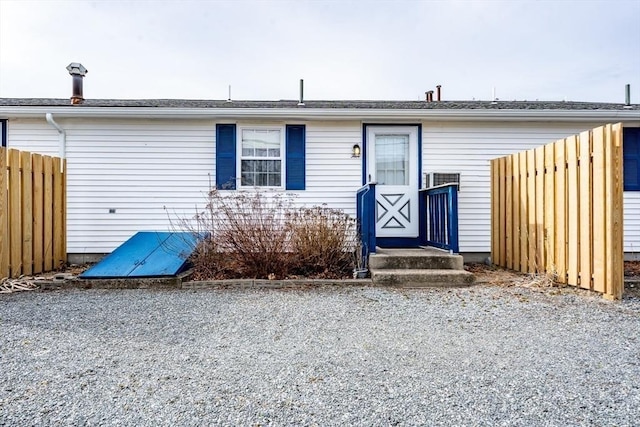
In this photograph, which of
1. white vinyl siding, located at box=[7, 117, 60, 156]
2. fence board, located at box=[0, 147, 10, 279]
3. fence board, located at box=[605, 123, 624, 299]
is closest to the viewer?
fence board, located at box=[605, 123, 624, 299]

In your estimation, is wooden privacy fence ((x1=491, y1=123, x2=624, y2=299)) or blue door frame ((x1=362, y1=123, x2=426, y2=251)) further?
blue door frame ((x1=362, y1=123, x2=426, y2=251))

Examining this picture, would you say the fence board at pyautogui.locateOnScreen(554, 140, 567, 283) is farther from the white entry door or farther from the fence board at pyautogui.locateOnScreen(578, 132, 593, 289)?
the white entry door

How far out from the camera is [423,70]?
14531 mm

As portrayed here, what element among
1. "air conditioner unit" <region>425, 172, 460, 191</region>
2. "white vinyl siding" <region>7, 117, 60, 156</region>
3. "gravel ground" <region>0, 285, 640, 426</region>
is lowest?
"gravel ground" <region>0, 285, 640, 426</region>

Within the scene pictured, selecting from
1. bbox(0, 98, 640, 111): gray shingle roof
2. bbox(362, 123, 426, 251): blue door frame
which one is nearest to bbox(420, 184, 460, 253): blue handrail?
bbox(362, 123, 426, 251): blue door frame

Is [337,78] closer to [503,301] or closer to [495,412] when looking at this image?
[503,301]

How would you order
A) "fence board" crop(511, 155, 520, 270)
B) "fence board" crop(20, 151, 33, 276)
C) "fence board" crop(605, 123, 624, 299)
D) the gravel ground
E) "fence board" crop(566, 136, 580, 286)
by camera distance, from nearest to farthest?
1. the gravel ground
2. "fence board" crop(605, 123, 624, 299)
3. "fence board" crop(566, 136, 580, 286)
4. "fence board" crop(20, 151, 33, 276)
5. "fence board" crop(511, 155, 520, 270)

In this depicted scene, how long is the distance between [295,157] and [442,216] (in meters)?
2.81

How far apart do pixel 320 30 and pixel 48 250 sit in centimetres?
879

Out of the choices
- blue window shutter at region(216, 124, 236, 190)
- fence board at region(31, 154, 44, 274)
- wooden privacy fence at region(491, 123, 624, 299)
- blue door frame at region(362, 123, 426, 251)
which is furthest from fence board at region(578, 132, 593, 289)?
fence board at region(31, 154, 44, 274)

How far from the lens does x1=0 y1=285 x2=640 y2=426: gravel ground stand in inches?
76.0

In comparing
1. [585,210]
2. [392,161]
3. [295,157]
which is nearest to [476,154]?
[392,161]

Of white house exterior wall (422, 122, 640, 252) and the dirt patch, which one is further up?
white house exterior wall (422, 122, 640, 252)

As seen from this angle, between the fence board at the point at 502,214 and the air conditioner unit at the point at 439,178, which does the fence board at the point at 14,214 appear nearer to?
the air conditioner unit at the point at 439,178
